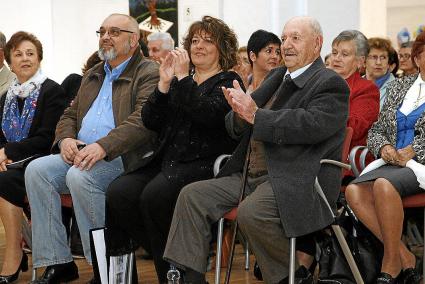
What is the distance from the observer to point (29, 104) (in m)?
5.35

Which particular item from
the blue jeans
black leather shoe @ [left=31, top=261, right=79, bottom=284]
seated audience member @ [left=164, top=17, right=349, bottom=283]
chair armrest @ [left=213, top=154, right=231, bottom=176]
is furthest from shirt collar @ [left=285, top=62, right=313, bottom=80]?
black leather shoe @ [left=31, top=261, right=79, bottom=284]

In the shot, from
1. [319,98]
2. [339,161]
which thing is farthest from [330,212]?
[319,98]

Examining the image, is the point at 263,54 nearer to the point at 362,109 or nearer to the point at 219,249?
the point at 362,109

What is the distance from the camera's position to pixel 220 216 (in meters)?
4.18

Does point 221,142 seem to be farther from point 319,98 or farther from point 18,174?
point 18,174

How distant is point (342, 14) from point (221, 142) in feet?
10.7

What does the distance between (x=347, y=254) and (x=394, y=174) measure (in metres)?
0.52

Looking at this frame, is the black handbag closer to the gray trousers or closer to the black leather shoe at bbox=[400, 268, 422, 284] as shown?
the black leather shoe at bbox=[400, 268, 422, 284]

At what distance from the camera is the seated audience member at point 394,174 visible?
13.9 feet

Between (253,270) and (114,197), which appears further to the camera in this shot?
(253,270)

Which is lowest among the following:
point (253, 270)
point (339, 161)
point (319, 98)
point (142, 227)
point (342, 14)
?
point (253, 270)

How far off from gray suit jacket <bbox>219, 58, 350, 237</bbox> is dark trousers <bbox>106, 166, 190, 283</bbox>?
702mm

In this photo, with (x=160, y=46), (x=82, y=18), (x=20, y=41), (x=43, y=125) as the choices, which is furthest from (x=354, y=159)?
(x=82, y=18)

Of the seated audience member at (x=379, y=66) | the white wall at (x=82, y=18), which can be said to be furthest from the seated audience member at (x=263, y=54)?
the white wall at (x=82, y=18)
